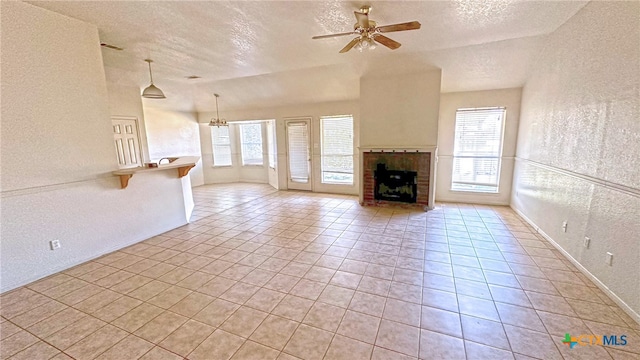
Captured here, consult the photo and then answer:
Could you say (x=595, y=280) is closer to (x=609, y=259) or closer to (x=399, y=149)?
(x=609, y=259)

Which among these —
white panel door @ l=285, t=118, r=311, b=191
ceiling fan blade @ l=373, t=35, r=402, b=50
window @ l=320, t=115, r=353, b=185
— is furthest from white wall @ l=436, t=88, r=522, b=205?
white panel door @ l=285, t=118, r=311, b=191

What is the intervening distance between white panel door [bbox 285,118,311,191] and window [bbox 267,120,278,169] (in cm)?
57

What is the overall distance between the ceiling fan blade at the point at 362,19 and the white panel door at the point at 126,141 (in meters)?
5.61

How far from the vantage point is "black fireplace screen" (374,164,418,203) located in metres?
5.10

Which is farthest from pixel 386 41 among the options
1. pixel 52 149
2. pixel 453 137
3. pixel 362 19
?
pixel 52 149

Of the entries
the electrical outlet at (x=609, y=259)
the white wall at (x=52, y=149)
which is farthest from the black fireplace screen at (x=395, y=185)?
the white wall at (x=52, y=149)

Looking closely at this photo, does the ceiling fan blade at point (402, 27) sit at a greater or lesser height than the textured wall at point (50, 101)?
greater

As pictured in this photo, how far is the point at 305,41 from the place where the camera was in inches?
141

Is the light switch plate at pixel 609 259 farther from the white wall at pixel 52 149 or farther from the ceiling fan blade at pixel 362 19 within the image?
the white wall at pixel 52 149

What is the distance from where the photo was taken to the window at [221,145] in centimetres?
841

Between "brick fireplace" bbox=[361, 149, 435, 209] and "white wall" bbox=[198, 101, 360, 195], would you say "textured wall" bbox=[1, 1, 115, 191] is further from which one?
"brick fireplace" bbox=[361, 149, 435, 209]

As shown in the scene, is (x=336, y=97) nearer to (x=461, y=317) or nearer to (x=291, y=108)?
(x=291, y=108)

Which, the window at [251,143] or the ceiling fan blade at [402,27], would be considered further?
the window at [251,143]

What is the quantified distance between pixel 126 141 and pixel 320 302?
5926mm
